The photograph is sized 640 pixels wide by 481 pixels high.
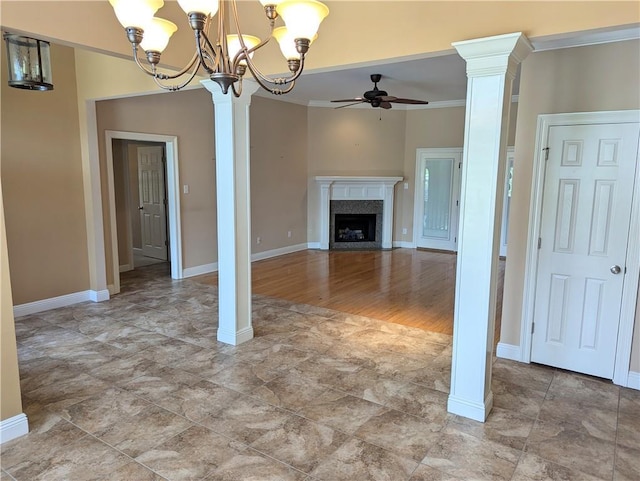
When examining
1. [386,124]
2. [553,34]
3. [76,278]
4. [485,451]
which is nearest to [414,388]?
[485,451]

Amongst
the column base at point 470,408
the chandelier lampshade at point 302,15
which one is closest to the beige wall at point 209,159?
the chandelier lampshade at point 302,15

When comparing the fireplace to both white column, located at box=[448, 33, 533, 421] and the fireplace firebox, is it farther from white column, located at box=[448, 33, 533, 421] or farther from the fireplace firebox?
white column, located at box=[448, 33, 533, 421]

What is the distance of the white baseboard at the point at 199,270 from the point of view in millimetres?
6469

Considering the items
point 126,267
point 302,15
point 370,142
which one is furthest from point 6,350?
point 370,142

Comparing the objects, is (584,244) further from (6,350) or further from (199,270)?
(199,270)

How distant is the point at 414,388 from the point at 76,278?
420 cm

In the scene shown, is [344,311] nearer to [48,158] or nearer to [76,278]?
[76,278]

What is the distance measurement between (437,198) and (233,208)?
5.82 m

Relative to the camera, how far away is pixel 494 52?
2395 mm

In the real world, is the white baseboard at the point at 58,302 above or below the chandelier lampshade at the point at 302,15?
below

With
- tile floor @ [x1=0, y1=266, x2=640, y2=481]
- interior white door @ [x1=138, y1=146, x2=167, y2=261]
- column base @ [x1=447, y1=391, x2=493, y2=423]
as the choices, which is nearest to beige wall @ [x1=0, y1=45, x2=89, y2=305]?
tile floor @ [x1=0, y1=266, x2=640, y2=481]

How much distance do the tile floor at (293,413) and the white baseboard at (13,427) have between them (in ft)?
0.17

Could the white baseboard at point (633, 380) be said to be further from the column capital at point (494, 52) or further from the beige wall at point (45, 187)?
the beige wall at point (45, 187)

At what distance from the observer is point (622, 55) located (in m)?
3.09
